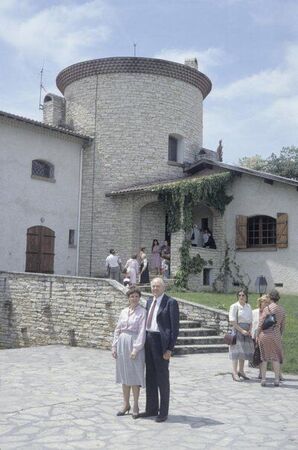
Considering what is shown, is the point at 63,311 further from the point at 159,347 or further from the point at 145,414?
the point at 159,347

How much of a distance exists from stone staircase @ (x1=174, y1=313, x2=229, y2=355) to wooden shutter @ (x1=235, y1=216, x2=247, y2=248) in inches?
316

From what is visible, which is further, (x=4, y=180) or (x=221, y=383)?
(x=4, y=180)

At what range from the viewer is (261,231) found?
20.7 meters

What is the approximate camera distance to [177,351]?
38.0 ft

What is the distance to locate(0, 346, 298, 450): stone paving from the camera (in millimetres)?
5288

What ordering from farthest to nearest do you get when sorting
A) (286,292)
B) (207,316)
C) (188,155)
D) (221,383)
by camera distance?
(188,155), (286,292), (207,316), (221,383)

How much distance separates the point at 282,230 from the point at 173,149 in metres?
7.22

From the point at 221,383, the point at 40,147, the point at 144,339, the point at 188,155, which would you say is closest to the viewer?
Answer: the point at 144,339

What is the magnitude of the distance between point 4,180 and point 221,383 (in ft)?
45.0

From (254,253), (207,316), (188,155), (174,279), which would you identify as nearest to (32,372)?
(207,316)

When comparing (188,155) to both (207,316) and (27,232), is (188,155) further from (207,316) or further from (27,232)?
(207,316)

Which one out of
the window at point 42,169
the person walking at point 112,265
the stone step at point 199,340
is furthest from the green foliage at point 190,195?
the stone step at point 199,340

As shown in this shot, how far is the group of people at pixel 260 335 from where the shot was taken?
839cm

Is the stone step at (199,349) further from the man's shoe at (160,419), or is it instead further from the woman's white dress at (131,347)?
the man's shoe at (160,419)
